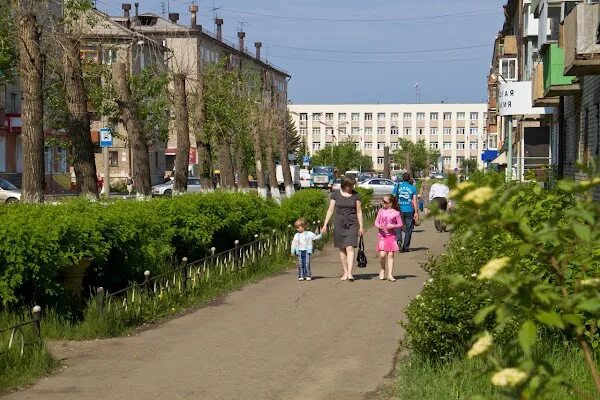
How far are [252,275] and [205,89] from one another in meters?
16.3

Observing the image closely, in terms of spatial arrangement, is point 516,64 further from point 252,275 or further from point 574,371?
point 574,371

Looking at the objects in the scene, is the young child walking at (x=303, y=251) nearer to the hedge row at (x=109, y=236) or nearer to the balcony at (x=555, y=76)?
the hedge row at (x=109, y=236)

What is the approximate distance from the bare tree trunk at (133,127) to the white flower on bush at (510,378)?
66.5 feet

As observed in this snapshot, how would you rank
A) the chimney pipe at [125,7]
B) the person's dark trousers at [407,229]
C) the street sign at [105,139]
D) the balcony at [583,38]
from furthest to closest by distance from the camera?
the chimney pipe at [125,7] < the street sign at [105,139] < the person's dark trousers at [407,229] < the balcony at [583,38]

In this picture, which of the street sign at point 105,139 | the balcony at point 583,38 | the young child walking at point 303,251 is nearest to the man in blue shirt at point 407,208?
the balcony at point 583,38

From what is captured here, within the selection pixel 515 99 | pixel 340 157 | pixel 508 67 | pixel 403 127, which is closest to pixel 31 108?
pixel 515 99

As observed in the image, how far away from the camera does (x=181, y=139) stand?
28.1 m

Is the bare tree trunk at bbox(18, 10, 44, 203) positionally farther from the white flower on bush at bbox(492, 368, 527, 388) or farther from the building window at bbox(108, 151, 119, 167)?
the building window at bbox(108, 151, 119, 167)

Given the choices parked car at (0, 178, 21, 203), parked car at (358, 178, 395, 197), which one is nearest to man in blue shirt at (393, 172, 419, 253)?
parked car at (0, 178, 21, 203)

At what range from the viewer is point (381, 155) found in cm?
16688

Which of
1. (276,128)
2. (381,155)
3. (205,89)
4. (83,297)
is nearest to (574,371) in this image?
(83,297)

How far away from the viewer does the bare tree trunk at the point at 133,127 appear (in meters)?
23.2

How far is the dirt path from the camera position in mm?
8141

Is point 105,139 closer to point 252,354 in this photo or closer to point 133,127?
point 133,127
